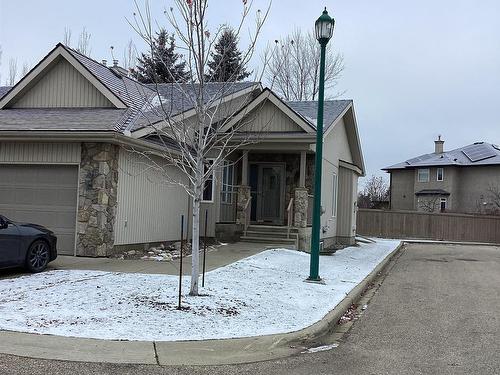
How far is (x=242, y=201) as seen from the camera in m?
17.9

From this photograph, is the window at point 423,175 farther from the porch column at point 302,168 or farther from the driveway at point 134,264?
the driveway at point 134,264

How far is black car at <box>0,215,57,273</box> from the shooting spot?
994 centimetres

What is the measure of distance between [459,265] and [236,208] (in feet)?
26.5

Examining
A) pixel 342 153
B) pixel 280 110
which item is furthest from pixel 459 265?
pixel 280 110

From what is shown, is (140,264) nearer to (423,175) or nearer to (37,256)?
(37,256)

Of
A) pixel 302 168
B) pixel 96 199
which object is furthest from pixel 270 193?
pixel 96 199

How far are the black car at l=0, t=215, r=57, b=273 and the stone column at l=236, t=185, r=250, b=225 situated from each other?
7.66m

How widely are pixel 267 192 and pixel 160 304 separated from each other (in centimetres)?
1184

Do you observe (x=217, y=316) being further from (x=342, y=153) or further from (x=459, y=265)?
(x=342, y=153)

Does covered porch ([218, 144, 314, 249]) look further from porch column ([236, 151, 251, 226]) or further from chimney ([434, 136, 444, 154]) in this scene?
chimney ([434, 136, 444, 154])

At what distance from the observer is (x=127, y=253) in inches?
539

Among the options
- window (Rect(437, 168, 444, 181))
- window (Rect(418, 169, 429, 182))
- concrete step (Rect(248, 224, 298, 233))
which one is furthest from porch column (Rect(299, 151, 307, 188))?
window (Rect(418, 169, 429, 182))

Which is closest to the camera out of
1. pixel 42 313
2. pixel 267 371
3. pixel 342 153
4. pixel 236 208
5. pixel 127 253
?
pixel 267 371

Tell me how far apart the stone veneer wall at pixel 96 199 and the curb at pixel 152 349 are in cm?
630
